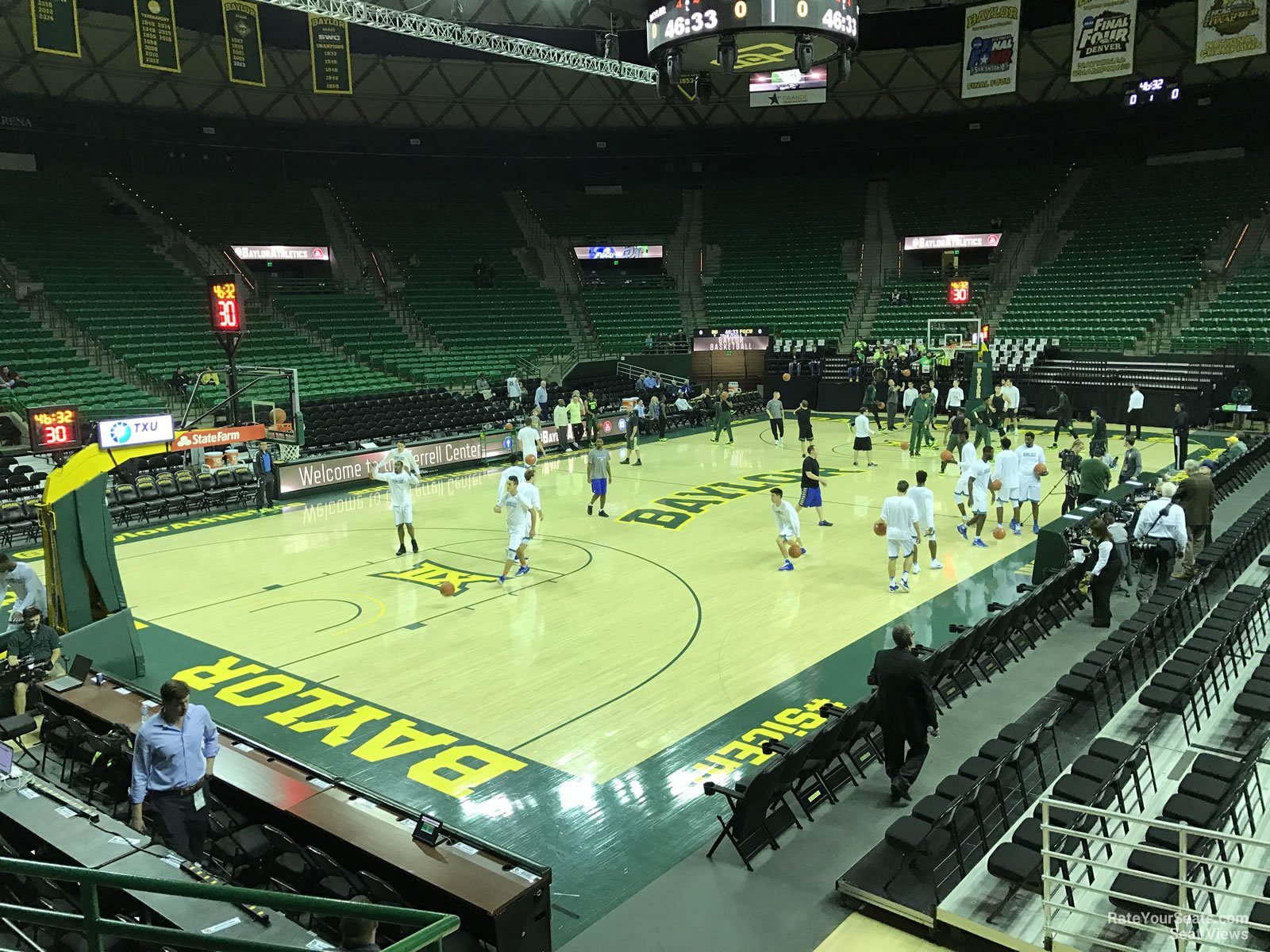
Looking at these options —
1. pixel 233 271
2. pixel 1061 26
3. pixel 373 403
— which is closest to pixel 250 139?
pixel 233 271

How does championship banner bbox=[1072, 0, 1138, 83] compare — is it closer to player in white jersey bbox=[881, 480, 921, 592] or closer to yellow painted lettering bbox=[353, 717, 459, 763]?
player in white jersey bbox=[881, 480, 921, 592]

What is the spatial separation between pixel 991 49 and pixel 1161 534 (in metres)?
21.1

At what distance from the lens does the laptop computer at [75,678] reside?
9117 mm

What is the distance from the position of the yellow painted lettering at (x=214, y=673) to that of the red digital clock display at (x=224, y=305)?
1036 cm

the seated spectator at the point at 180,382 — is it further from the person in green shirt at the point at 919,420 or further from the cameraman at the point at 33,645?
the person in green shirt at the point at 919,420

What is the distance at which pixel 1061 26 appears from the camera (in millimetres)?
37594

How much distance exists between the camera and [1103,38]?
26.9 meters

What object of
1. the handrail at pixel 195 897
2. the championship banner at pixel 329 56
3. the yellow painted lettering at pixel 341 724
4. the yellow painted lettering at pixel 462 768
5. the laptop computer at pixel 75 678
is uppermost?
the championship banner at pixel 329 56

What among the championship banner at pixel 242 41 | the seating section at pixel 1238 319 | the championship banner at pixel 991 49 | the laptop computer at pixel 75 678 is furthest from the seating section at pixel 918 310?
the laptop computer at pixel 75 678

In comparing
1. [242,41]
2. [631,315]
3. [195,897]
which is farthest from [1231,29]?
[195,897]

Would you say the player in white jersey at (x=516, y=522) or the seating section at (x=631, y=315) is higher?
the seating section at (x=631, y=315)

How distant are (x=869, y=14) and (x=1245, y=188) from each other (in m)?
14.8

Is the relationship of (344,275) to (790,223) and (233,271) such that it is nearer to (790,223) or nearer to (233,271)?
(233,271)

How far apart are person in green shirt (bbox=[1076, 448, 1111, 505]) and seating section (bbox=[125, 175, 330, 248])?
98.9 feet
